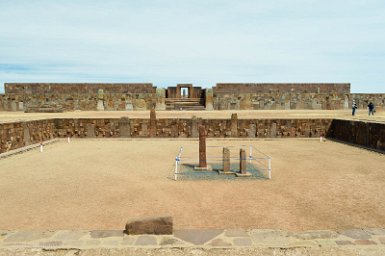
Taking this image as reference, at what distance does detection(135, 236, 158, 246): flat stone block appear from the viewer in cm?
330

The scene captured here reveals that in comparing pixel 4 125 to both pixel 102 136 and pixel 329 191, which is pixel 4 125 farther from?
pixel 329 191

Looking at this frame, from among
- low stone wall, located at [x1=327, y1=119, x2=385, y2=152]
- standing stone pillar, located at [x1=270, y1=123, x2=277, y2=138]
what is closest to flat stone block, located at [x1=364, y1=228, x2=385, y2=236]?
low stone wall, located at [x1=327, y1=119, x2=385, y2=152]

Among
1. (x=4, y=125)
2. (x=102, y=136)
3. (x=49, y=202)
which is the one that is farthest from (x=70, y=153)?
(x=49, y=202)

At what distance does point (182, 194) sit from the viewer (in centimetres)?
535

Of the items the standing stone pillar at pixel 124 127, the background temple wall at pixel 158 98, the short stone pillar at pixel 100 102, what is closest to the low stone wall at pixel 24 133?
the standing stone pillar at pixel 124 127

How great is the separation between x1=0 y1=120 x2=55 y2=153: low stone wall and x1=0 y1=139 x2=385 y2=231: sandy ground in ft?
3.71

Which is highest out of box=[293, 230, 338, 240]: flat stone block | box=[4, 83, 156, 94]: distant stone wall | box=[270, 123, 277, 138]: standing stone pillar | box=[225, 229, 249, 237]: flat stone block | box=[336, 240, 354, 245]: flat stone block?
box=[4, 83, 156, 94]: distant stone wall

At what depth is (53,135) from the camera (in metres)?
13.2

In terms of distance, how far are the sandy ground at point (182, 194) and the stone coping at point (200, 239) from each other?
437 mm

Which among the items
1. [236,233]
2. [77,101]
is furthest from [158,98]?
[236,233]

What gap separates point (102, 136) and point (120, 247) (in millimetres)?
10583

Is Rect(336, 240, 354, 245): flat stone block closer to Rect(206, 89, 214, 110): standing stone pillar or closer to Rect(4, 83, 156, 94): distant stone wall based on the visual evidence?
Rect(206, 89, 214, 110): standing stone pillar

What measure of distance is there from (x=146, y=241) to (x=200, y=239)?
22.8 inches

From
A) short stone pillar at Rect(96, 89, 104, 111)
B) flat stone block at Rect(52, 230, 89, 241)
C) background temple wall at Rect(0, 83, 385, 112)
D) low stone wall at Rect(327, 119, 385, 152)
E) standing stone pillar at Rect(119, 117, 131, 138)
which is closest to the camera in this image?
flat stone block at Rect(52, 230, 89, 241)
